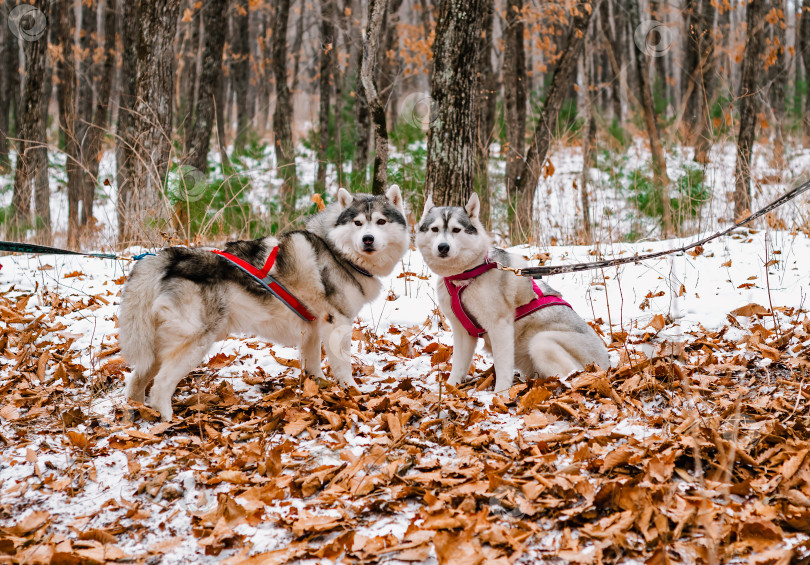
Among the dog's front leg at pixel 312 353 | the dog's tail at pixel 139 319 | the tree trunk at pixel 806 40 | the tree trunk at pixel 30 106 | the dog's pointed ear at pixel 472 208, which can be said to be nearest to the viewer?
the dog's tail at pixel 139 319

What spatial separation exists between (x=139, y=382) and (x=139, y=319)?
1.54ft

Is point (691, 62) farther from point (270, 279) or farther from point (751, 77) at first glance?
point (270, 279)

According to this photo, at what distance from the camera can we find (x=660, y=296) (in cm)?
581

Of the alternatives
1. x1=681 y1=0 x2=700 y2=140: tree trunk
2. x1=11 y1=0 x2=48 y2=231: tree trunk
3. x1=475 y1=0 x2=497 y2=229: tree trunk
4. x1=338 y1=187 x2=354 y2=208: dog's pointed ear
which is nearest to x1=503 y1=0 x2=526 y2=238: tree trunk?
x1=475 y1=0 x2=497 y2=229: tree trunk

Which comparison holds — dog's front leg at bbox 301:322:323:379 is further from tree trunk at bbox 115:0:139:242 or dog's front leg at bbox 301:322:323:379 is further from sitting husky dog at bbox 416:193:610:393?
tree trunk at bbox 115:0:139:242

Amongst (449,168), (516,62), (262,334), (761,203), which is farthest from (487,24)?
(262,334)

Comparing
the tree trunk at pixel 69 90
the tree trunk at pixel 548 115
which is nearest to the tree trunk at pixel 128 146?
the tree trunk at pixel 69 90

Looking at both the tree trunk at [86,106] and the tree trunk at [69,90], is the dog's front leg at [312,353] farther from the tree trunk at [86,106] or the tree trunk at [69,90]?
the tree trunk at [86,106]

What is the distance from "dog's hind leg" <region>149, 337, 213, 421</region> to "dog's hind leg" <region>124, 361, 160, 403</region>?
0.46ft

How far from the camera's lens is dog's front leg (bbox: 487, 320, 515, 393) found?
13.2 ft

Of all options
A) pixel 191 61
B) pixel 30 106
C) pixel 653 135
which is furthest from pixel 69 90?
pixel 653 135

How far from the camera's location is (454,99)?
622 centimetres

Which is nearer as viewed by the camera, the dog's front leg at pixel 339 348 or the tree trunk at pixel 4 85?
the dog's front leg at pixel 339 348

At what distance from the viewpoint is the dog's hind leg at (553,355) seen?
3.98 metres
